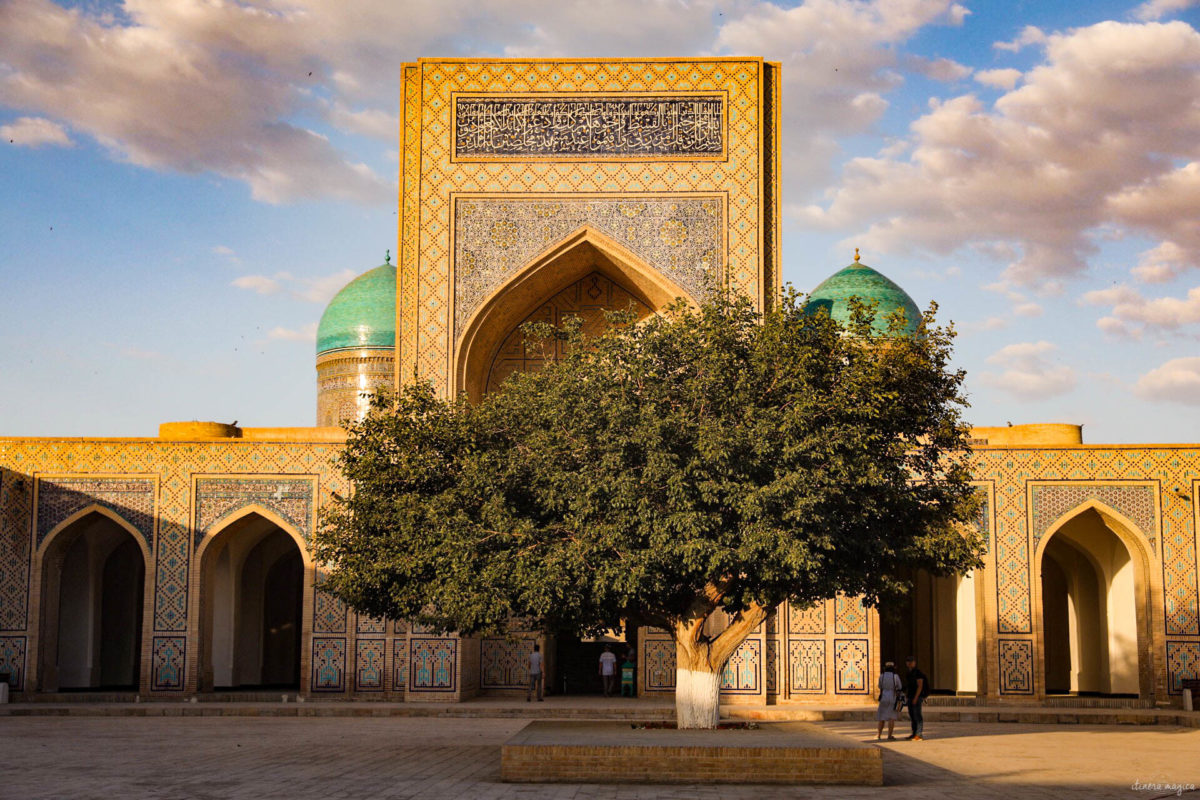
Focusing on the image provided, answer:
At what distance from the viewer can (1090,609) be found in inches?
768

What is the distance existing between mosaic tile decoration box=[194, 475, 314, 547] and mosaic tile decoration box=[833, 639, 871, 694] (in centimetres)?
684

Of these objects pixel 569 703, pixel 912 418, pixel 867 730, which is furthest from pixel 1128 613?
pixel 912 418

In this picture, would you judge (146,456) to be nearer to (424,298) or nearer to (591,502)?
(424,298)

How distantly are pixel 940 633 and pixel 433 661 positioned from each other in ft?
26.2

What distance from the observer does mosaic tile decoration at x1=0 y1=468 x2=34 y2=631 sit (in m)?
16.6

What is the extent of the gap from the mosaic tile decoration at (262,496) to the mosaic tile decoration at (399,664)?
5.90 ft

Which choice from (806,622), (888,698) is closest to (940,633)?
(806,622)

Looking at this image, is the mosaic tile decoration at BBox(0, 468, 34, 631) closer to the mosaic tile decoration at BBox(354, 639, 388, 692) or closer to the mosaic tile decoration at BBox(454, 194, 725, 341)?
the mosaic tile decoration at BBox(354, 639, 388, 692)

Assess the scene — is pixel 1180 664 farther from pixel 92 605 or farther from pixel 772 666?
pixel 92 605

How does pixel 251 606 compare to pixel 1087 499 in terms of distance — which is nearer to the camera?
pixel 1087 499

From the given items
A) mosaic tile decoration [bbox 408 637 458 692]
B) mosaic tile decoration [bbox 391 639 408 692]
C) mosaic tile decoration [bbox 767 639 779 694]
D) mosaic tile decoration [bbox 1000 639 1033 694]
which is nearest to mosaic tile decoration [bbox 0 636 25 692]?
mosaic tile decoration [bbox 391 639 408 692]

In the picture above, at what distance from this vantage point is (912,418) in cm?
1080

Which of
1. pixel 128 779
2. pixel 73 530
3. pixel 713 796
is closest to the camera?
pixel 713 796

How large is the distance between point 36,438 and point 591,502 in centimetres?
998
